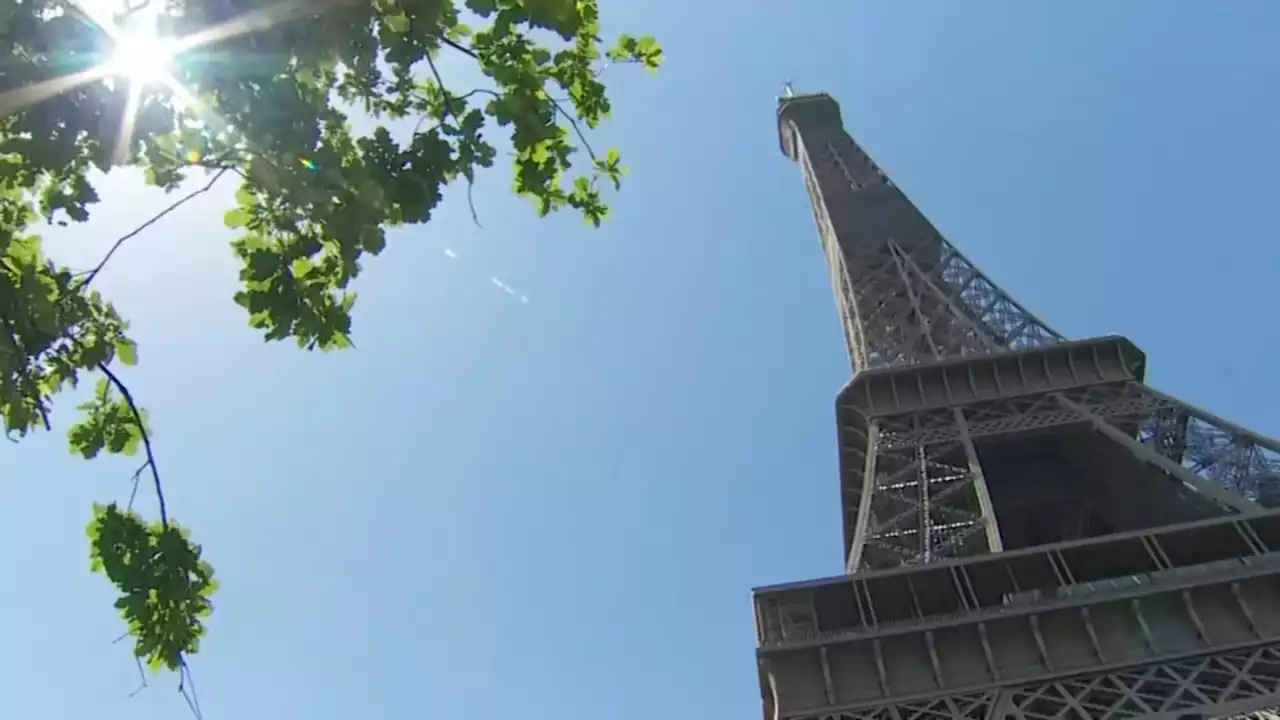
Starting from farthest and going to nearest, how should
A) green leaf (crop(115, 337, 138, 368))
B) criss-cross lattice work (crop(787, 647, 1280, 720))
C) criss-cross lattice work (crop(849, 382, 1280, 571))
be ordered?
criss-cross lattice work (crop(849, 382, 1280, 571)), criss-cross lattice work (crop(787, 647, 1280, 720)), green leaf (crop(115, 337, 138, 368))

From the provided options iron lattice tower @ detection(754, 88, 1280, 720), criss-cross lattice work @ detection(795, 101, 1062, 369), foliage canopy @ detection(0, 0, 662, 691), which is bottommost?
foliage canopy @ detection(0, 0, 662, 691)

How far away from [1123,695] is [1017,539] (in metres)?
11.8

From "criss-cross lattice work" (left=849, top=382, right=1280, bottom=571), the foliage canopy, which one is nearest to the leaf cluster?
the foliage canopy

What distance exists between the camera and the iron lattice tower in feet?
54.3

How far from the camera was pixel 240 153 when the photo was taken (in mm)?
6555

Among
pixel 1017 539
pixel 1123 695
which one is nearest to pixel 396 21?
pixel 1123 695

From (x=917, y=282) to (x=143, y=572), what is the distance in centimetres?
3250

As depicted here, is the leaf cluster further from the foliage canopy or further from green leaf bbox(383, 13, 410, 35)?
green leaf bbox(383, 13, 410, 35)

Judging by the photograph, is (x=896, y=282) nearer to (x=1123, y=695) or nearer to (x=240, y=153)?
(x=1123, y=695)

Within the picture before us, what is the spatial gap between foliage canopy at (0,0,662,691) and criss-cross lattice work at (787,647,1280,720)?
1155 cm

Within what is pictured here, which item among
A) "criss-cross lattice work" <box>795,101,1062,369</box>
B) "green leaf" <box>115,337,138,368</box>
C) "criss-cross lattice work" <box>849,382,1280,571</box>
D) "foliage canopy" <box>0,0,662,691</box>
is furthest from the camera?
"criss-cross lattice work" <box>795,101,1062,369</box>

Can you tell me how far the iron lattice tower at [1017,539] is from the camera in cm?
1656

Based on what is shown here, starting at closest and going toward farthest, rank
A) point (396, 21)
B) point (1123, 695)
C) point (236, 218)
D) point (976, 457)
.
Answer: point (396, 21) < point (236, 218) < point (1123, 695) < point (976, 457)

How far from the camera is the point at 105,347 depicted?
724 cm
